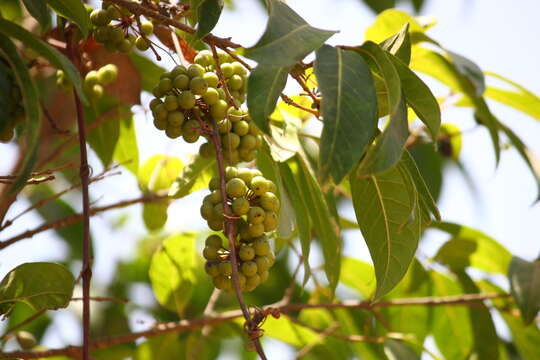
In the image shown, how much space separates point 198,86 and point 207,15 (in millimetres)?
102

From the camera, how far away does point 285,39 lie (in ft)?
2.76

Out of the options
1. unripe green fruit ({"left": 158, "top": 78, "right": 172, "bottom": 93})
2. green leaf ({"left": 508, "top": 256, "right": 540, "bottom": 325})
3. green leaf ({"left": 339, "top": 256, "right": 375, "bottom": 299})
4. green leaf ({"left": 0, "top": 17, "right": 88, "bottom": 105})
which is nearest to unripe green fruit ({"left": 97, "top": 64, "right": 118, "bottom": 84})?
unripe green fruit ({"left": 158, "top": 78, "right": 172, "bottom": 93})

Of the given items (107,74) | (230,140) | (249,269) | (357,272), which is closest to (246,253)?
(249,269)

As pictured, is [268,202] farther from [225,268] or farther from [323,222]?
[323,222]

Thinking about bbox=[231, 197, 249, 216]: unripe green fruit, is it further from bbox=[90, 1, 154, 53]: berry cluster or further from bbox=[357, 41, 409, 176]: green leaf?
bbox=[90, 1, 154, 53]: berry cluster

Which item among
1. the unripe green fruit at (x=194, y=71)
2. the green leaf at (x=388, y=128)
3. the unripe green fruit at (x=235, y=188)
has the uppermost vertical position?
the green leaf at (x=388, y=128)

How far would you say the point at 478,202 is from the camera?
2.61m

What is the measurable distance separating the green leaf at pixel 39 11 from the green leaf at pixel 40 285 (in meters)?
0.36

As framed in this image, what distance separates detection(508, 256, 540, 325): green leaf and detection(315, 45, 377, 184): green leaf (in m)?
0.98

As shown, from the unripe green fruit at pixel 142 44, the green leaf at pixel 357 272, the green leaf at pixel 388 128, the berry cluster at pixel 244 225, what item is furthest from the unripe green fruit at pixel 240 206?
the green leaf at pixel 357 272

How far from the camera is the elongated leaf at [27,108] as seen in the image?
790 millimetres

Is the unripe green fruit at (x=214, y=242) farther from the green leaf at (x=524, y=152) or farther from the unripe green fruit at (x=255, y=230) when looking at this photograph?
the green leaf at (x=524, y=152)

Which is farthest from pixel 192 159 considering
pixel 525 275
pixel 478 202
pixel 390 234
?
pixel 478 202

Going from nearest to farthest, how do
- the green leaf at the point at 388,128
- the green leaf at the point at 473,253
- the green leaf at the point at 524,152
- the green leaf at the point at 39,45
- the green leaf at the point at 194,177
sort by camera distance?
the green leaf at the point at 388,128, the green leaf at the point at 39,45, the green leaf at the point at 194,177, the green leaf at the point at 524,152, the green leaf at the point at 473,253
